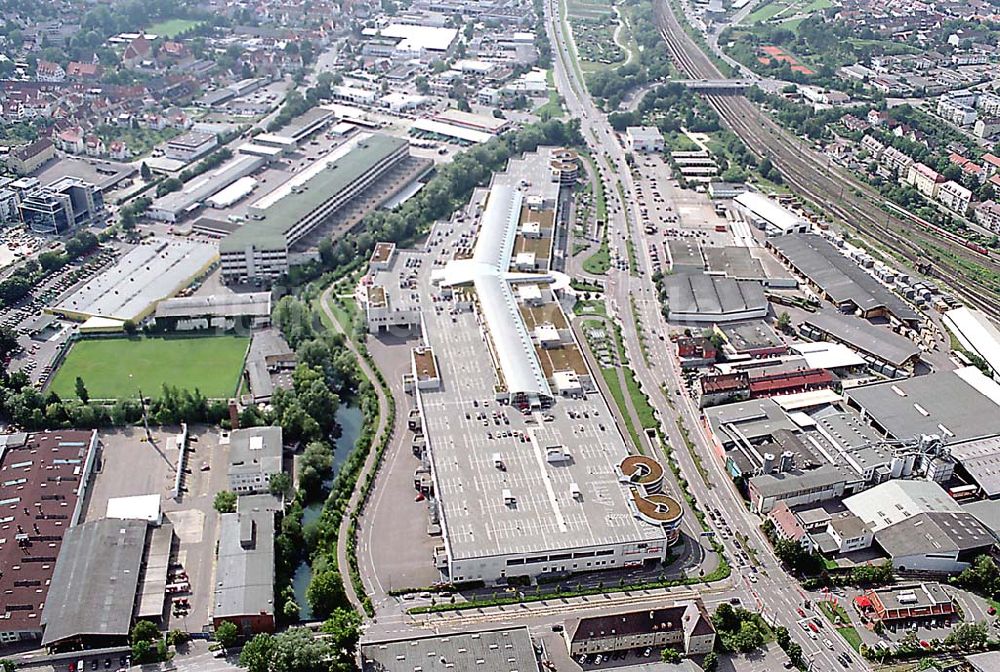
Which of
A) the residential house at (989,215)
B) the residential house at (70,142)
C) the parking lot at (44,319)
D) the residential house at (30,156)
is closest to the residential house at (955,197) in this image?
the residential house at (989,215)

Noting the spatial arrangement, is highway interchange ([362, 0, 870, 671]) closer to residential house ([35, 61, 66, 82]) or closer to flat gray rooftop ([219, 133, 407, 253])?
flat gray rooftop ([219, 133, 407, 253])

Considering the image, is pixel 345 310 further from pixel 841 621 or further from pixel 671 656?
pixel 841 621

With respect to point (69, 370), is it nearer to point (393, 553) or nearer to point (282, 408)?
point (282, 408)

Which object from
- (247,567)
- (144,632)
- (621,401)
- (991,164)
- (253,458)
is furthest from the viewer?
(991,164)

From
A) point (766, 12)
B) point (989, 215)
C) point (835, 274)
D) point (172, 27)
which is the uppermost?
point (766, 12)

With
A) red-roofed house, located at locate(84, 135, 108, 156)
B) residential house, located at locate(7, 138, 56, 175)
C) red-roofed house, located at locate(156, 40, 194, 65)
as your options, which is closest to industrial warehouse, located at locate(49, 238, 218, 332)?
residential house, located at locate(7, 138, 56, 175)

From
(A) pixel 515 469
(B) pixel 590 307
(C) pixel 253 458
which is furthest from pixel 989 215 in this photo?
(C) pixel 253 458

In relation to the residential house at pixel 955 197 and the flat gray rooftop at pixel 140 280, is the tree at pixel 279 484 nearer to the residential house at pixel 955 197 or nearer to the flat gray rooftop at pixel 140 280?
the flat gray rooftop at pixel 140 280

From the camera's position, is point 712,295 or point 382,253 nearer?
point 712,295
